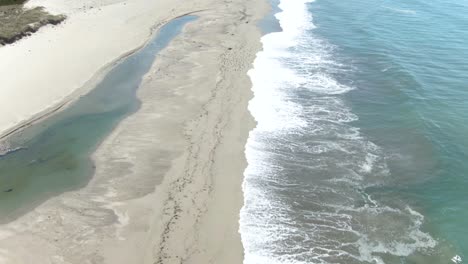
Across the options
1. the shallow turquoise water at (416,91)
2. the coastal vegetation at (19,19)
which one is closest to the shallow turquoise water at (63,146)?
the coastal vegetation at (19,19)

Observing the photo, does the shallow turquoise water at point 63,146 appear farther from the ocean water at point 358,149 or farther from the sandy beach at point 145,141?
the ocean water at point 358,149

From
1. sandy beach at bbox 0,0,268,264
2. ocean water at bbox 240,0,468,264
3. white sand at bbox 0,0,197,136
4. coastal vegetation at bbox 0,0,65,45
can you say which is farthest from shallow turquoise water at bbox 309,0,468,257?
coastal vegetation at bbox 0,0,65,45

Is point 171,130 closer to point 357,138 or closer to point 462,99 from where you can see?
point 357,138

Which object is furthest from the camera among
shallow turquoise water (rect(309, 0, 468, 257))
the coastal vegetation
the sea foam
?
the coastal vegetation

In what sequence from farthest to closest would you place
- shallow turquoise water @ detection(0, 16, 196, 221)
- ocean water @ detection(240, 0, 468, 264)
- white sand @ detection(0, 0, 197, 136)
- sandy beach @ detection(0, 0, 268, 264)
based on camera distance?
white sand @ detection(0, 0, 197, 136) < shallow turquoise water @ detection(0, 16, 196, 221) < ocean water @ detection(240, 0, 468, 264) < sandy beach @ detection(0, 0, 268, 264)

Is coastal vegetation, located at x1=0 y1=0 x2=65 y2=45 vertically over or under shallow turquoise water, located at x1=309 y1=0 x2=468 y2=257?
over

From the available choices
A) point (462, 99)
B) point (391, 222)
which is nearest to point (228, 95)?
point (391, 222)

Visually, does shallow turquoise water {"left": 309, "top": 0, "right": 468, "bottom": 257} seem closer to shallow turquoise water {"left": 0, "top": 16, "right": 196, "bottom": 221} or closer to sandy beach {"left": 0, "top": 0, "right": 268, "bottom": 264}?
sandy beach {"left": 0, "top": 0, "right": 268, "bottom": 264}
